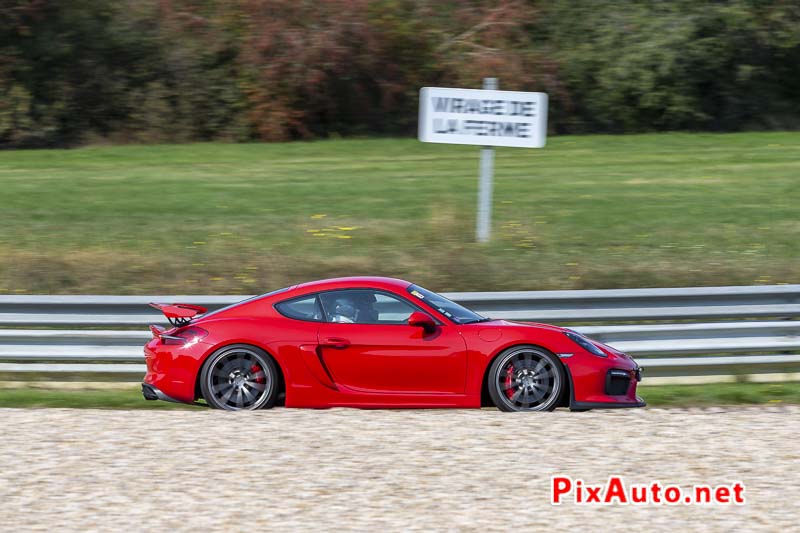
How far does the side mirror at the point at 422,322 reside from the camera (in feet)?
28.0

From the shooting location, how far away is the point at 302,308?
8.75 meters

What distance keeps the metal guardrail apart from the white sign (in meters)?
3.82

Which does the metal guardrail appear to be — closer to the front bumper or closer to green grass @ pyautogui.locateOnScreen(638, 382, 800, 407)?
green grass @ pyautogui.locateOnScreen(638, 382, 800, 407)

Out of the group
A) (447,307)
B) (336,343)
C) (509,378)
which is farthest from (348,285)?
(509,378)

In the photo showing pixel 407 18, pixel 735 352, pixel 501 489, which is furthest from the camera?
pixel 407 18

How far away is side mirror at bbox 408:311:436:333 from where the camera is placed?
28.0 ft

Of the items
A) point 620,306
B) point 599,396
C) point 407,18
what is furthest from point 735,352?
point 407,18

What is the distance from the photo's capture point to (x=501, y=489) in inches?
245

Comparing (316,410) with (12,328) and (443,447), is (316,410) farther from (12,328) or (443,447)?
(12,328)

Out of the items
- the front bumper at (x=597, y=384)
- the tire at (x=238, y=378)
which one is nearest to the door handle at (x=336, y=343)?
the tire at (x=238, y=378)

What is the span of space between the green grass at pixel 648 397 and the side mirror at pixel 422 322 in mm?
1883

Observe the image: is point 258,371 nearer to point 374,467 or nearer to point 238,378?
point 238,378

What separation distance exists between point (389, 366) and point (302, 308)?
0.84 m

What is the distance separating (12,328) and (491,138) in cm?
614
